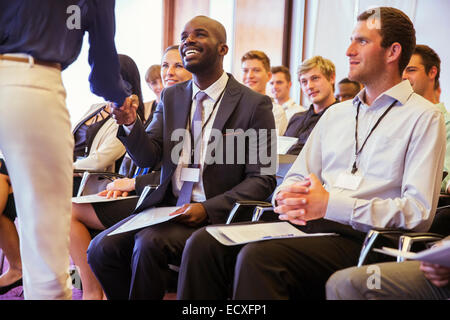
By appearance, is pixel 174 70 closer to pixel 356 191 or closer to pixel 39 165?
pixel 356 191

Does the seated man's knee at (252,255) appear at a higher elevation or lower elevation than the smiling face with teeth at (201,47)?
lower

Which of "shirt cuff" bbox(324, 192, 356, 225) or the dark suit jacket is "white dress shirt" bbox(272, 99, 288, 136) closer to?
the dark suit jacket

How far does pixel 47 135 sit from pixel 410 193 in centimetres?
124

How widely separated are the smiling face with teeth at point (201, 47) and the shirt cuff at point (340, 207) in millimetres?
997

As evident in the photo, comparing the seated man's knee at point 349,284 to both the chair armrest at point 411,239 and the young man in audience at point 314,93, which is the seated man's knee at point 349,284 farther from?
the young man in audience at point 314,93

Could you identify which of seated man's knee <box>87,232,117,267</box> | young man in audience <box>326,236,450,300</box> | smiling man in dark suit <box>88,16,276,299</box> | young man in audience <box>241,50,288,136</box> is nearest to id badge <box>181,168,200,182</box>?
smiling man in dark suit <box>88,16,276,299</box>

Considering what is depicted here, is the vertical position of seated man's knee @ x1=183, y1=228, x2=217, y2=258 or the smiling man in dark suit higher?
the smiling man in dark suit

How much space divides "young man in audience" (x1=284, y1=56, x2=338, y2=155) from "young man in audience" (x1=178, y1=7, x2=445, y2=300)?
208cm

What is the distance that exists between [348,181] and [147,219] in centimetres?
86

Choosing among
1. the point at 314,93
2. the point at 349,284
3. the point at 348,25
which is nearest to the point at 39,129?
the point at 349,284

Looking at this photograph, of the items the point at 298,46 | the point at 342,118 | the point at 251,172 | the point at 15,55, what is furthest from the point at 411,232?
the point at 298,46

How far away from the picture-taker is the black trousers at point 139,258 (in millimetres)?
2021

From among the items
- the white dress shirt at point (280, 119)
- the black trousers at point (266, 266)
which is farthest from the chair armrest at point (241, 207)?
the white dress shirt at point (280, 119)

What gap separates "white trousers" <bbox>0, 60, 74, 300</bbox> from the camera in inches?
54.9
